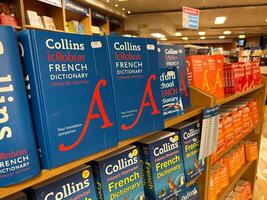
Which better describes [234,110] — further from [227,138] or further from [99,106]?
[99,106]

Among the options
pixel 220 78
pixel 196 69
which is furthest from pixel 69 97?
pixel 220 78

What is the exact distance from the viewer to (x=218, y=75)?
1.71m

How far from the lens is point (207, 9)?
7.32 m

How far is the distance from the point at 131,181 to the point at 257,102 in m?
2.15

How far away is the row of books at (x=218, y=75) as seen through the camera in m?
1.48

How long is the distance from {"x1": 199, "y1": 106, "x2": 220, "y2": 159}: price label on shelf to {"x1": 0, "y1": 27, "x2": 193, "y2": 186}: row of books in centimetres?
58

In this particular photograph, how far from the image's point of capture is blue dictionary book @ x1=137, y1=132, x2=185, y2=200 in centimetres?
109

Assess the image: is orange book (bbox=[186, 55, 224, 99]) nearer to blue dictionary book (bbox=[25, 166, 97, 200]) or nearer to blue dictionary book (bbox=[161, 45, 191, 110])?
blue dictionary book (bbox=[161, 45, 191, 110])

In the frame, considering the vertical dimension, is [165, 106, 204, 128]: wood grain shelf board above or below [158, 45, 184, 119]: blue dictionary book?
below

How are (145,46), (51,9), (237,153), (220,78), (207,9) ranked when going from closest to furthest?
(145,46) → (220,78) → (237,153) → (51,9) → (207,9)

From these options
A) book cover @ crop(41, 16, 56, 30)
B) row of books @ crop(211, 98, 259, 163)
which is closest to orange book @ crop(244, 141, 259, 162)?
row of books @ crop(211, 98, 259, 163)

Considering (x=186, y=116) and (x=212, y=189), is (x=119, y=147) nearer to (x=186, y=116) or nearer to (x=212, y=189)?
(x=186, y=116)

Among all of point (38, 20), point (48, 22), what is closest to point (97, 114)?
point (38, 20)

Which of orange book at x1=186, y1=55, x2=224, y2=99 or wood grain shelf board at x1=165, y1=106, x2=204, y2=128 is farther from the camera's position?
orange book at x1=186, y1=55, x2=224, y2=99
